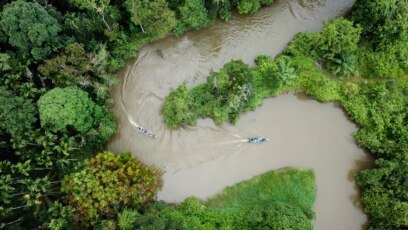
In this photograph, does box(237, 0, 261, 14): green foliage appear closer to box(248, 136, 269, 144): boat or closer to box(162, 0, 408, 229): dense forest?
box(162, 0, 408, 229): dense forest

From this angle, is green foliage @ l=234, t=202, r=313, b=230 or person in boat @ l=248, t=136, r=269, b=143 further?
person in boat @ l=248, t=136, r=269, b=143

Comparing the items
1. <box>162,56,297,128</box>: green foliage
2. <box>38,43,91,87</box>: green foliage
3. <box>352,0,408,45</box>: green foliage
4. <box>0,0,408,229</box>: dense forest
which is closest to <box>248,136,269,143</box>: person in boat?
<box>162,56,297,128</box>: green foliage

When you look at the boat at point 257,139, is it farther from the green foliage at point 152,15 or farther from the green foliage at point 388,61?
the green foliage at point 152,15

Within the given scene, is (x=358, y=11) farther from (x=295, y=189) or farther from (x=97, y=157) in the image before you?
(x=97, y=157)

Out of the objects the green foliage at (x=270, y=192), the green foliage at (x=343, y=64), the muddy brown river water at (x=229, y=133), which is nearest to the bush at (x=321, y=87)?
the muddy brown river water at (x=229, y=133)

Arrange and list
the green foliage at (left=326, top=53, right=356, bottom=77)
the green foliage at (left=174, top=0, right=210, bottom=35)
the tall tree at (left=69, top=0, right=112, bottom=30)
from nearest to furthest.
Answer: the tall tree at (left=69, top=0, right=112, bottom=30)
the green foliage at (left=174, top=0, right=210, bottom=35)
the green foliage at (left=326, top=53, right=356, bottom=77)

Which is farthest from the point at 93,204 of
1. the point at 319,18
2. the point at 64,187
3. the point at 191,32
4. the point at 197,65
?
the point at 319,18
